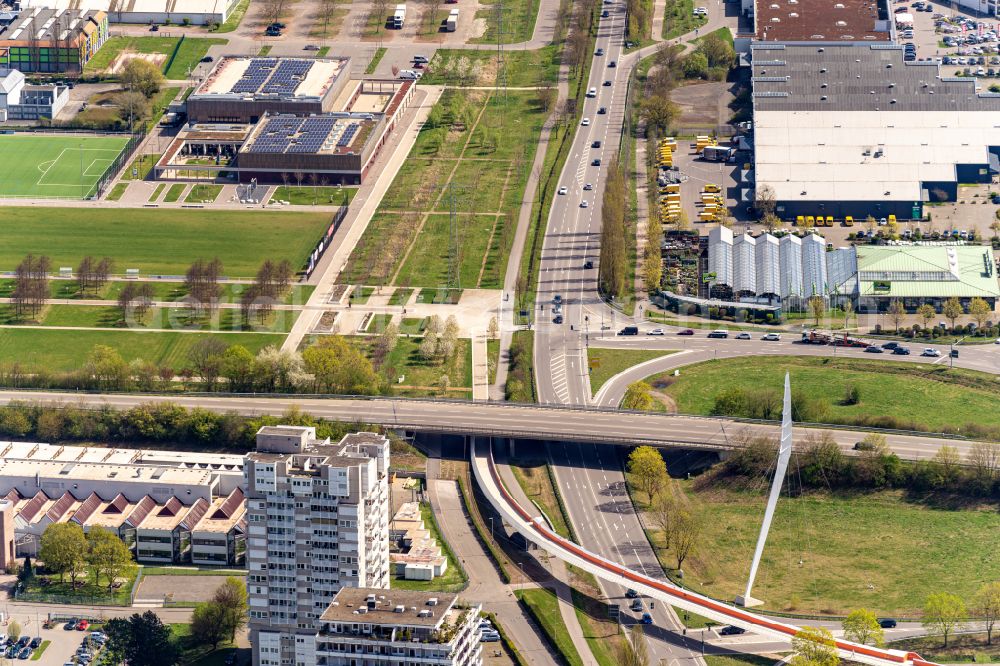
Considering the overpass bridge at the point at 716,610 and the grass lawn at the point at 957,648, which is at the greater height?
the overpass bridge at the point at 716,610

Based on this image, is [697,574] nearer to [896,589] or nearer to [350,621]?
[896,589]

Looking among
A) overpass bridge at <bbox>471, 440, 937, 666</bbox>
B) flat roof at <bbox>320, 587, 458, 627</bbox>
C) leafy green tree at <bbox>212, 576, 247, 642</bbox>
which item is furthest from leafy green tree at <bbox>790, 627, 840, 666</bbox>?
leafy green tree at <bbox>212, 576, 247, 642</bbox>

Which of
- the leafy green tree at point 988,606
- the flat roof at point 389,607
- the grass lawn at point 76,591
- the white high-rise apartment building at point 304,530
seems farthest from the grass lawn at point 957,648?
the grass lawn at point 76,591

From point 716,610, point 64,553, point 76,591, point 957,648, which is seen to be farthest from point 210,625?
point 957,648

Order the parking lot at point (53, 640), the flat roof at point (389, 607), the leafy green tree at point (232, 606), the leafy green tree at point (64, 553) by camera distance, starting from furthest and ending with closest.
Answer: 1. the leafy green tree at point (64, 553)
2. the leafy green tree at point (232, 606)
3. the parking lot at point (53, 640)
4. the flat roof at point (389, 607)

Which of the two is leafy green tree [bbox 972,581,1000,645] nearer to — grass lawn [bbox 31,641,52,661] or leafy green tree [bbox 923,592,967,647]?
leafy green tree [bbox 923,592,967,647]

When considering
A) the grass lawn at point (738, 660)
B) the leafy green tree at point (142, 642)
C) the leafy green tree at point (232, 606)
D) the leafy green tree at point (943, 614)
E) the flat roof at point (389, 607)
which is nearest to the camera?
the flat roof at point (389, 607)

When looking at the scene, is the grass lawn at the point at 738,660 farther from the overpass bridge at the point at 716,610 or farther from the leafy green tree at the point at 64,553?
the leafy green tree at the point at 64,553
